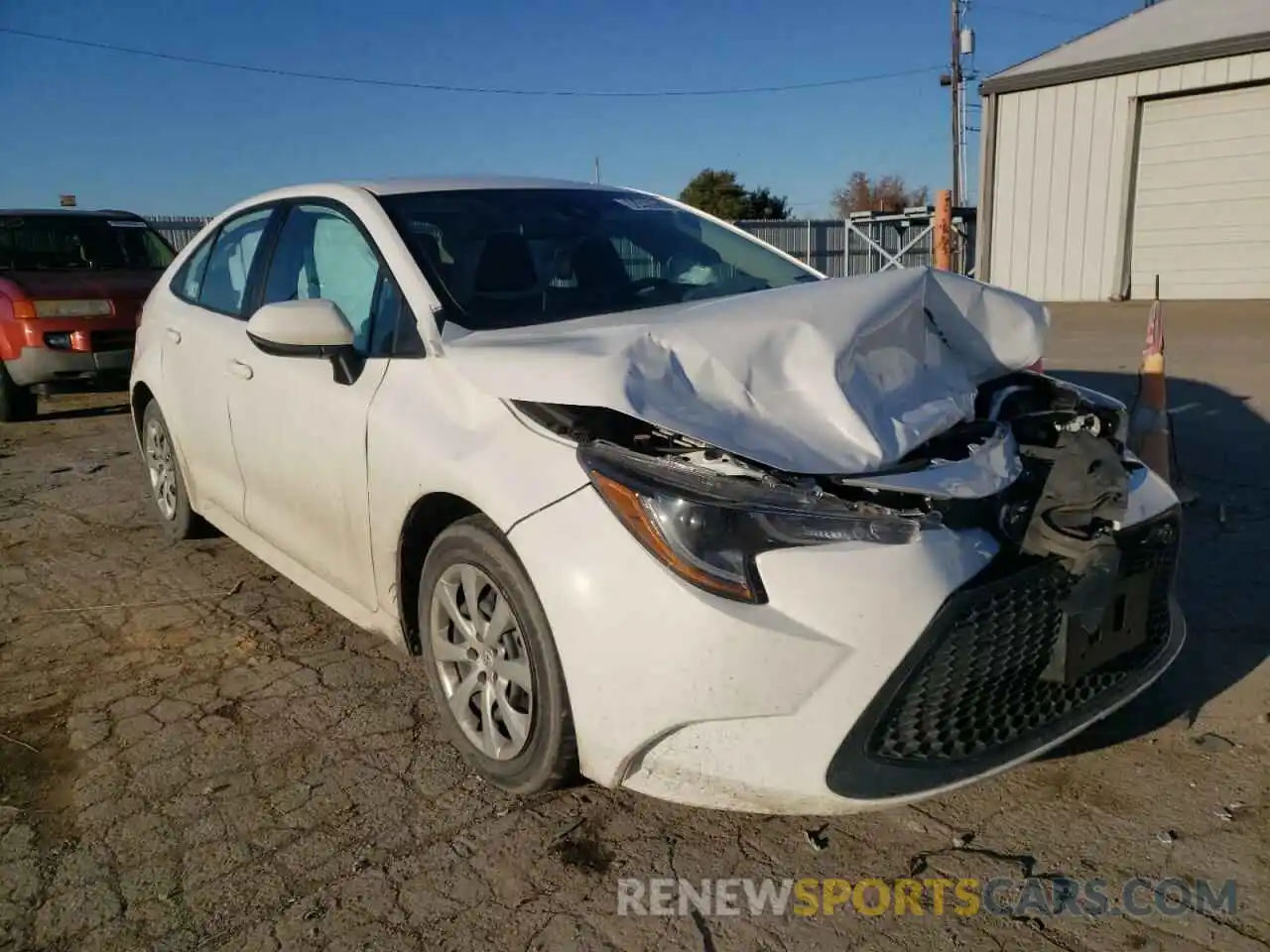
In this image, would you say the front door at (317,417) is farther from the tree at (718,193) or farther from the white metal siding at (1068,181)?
the tree at (718,193)

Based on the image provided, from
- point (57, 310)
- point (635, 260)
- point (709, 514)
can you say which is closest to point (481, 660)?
point (709, 514)

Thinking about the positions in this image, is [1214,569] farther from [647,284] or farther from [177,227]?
[177,227]

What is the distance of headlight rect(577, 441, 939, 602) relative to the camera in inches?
82.3

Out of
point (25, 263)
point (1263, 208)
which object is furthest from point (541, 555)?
point (1263, 208)

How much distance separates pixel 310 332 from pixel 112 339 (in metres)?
6.65

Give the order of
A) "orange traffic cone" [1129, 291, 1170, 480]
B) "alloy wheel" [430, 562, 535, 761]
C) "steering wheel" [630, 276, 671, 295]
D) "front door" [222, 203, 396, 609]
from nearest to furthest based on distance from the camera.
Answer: "alloy wheel" [430, 562, 535, 761] < "front door" [222, 203, 396, 609] < "steering wheel" [630, 276, 671, 295] < "orange traffic cone" [1129, 291, 1170, 480]

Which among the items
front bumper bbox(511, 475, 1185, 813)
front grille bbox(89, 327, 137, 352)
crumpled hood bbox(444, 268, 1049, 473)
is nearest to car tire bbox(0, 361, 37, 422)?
front grille bbox(89, 327, 137, 352)

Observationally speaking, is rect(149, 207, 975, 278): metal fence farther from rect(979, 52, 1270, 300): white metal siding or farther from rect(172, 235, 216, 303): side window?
rect(172, 235, 216, 303): side window

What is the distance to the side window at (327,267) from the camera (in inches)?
127

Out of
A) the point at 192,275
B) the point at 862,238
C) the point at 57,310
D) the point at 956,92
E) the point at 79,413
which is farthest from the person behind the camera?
the point at 956,92

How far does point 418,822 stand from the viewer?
255 centimetres

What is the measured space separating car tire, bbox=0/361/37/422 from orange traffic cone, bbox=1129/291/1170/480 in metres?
8.58

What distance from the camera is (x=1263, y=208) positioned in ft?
43.0

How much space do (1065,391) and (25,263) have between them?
9353 mm
